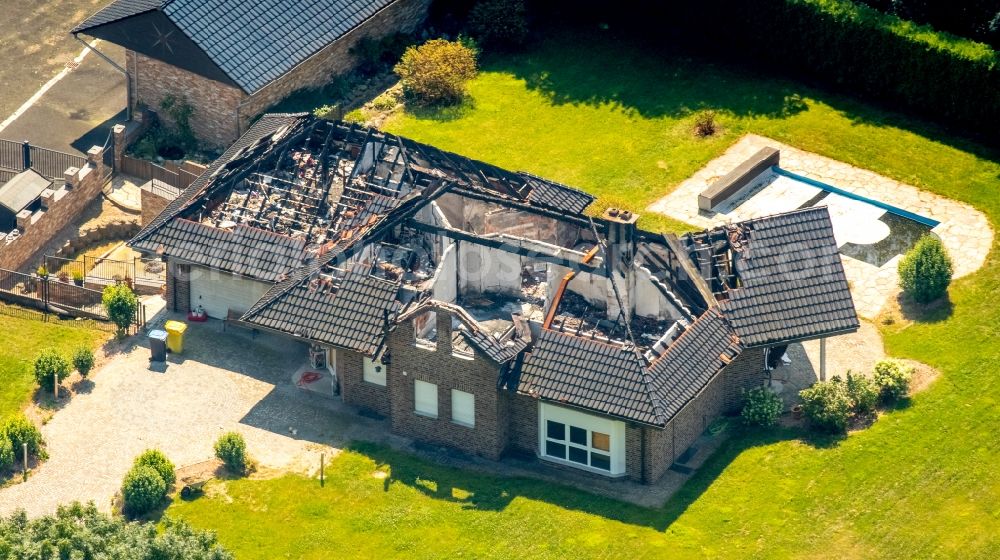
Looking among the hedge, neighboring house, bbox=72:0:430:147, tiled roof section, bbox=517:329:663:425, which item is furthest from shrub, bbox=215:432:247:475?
the hedge

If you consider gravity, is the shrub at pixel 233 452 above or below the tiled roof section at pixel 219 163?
below

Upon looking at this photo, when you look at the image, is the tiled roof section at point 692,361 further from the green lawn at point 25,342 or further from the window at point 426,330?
the green lawn at point 25,342

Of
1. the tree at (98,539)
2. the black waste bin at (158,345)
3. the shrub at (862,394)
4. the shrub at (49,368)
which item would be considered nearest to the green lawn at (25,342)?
the shrub at (49,368)

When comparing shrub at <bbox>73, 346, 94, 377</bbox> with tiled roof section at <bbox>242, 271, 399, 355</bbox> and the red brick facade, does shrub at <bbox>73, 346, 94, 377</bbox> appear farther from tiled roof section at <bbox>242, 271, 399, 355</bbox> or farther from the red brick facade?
the red brick facade

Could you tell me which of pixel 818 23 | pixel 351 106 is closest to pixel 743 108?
pixel 818 23

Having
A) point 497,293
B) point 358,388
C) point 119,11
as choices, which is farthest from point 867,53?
point 119,11

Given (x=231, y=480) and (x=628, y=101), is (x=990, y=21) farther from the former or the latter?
(x=231, y=480)

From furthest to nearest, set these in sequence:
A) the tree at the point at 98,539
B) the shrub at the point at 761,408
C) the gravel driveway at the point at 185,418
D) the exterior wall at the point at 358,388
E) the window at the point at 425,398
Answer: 1. the exterior wall at the point at 358,388
2. the shrub at the point at 761,408
3. the window at the point at 425,398
4. the gravel driveway at the point at 185,418
5. the tree at the point at 98,539

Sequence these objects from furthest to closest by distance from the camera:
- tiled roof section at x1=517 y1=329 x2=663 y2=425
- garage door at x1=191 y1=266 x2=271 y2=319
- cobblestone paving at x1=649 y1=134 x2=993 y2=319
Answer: cobblestone paving at x1=649 y1=134 x2=993 y2=319 < garage door at x1=191 y1=266 x2=271 y2=319 < tiled roof section at x1=517 y1=329 x2=663 y2=425
